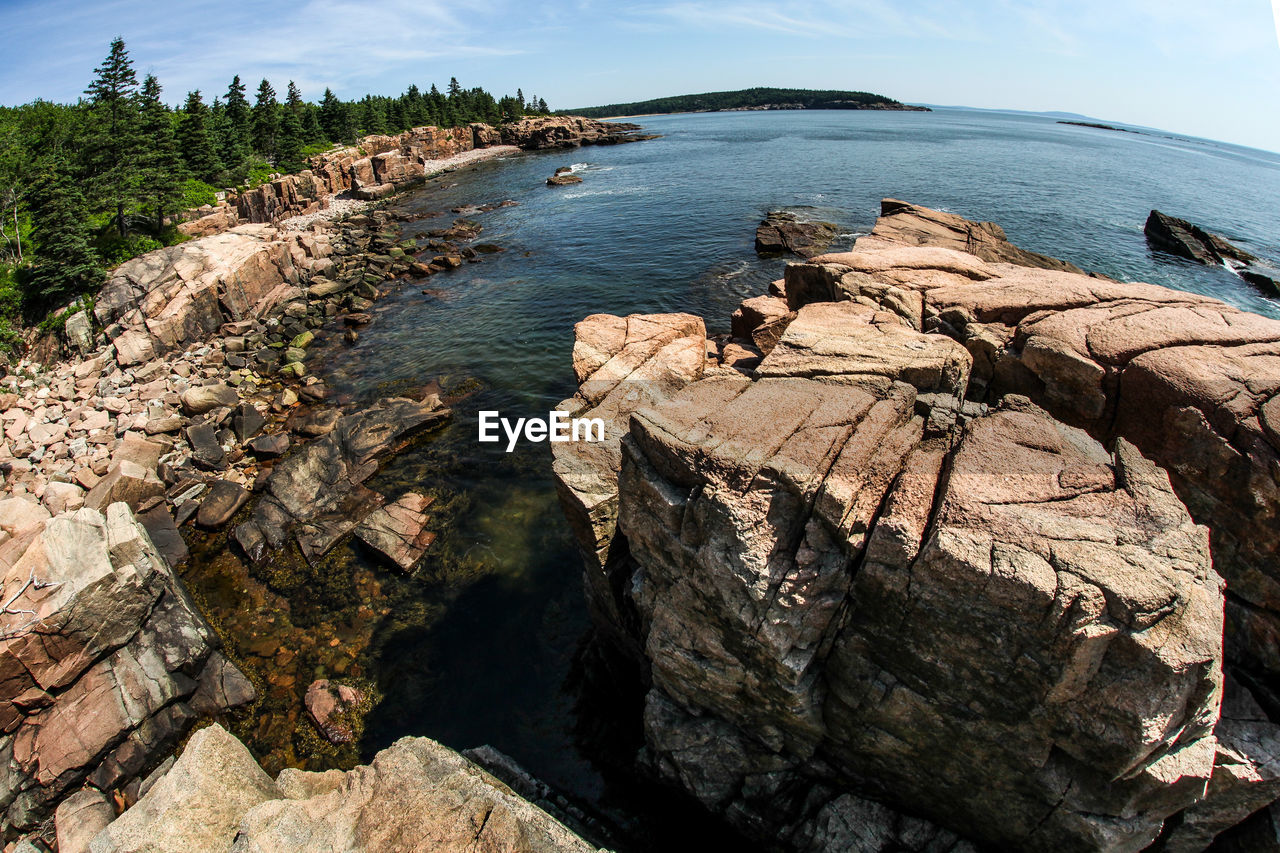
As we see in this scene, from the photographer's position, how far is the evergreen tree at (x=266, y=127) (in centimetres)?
7206

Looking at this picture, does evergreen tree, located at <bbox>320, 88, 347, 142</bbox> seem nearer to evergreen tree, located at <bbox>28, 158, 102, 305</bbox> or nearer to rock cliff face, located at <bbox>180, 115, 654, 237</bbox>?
rock cliff face, located at <bbox>180, 115, 654, 237</bbox>

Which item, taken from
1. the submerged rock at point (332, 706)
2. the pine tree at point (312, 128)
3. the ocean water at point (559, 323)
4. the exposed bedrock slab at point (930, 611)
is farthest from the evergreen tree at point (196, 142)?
the exposed bedrock slab at point (930, 611)

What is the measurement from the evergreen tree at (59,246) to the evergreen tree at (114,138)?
5.00 meters

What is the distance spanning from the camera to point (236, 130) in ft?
227

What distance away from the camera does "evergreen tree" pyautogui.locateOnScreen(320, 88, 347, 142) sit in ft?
306

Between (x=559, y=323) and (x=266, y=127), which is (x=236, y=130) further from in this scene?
(x=559, y=323)

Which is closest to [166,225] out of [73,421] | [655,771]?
[73,421]

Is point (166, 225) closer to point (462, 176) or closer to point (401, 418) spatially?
point (401, 418)

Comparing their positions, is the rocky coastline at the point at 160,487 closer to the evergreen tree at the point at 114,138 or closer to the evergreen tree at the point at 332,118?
the evergreen tree at the point at 114,138

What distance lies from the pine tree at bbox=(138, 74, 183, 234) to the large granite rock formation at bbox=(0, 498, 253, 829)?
36.4 metres

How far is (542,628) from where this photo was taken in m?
15.1

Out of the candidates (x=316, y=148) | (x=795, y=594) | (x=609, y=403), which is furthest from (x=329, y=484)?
(x=316, y=148)

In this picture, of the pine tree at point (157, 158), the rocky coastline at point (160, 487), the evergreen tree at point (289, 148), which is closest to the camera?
the rocky coastline at point (160, 487)

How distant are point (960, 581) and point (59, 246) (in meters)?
43.1
